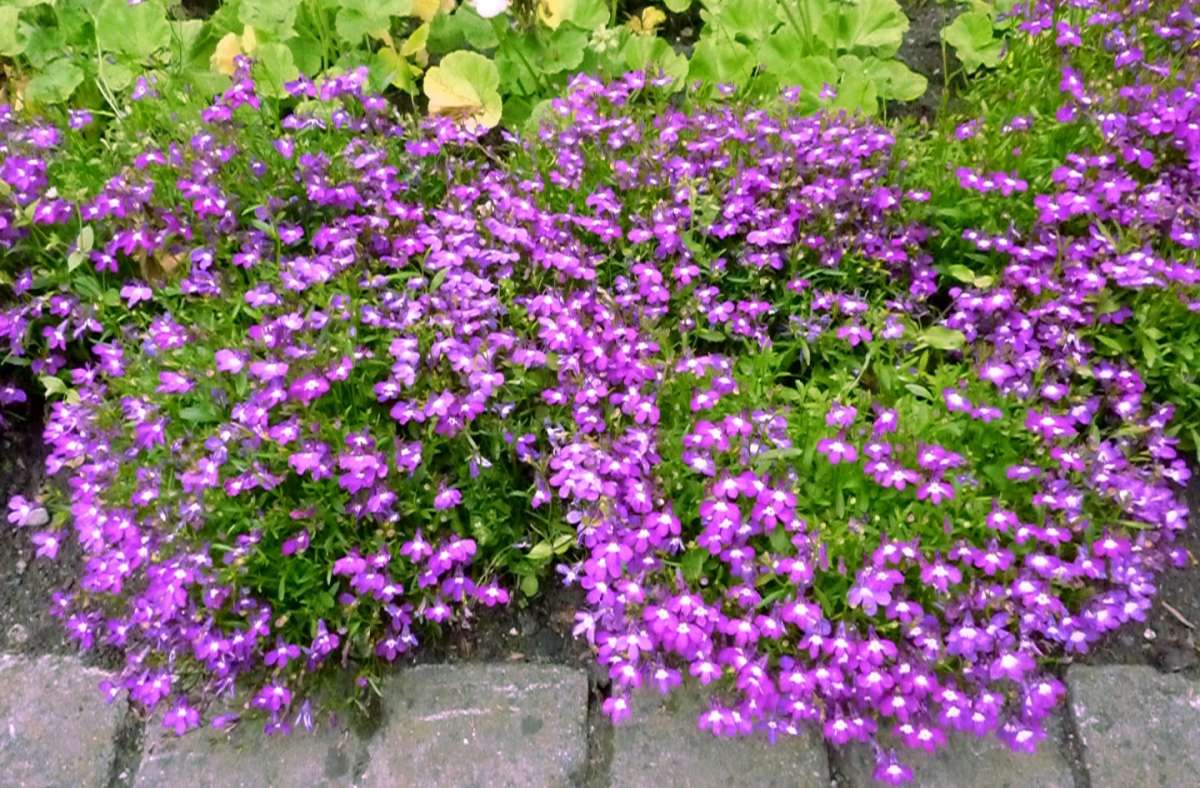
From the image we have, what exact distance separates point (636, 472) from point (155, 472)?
99 cm

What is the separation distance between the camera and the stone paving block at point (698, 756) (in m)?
2.01

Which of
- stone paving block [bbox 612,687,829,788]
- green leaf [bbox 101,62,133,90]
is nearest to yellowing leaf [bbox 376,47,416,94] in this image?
green leaf [bbox 101,62,133,90]

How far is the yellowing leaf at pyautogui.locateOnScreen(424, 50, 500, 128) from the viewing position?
2912 millimetres

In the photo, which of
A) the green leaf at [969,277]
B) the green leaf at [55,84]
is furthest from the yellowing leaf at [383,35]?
the green leaf at [969,277]

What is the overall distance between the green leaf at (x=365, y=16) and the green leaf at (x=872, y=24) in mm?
1326

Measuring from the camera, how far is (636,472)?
206cm

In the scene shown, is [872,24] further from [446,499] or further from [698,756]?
[698,756]

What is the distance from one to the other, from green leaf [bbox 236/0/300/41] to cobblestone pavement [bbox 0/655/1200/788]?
1.99m

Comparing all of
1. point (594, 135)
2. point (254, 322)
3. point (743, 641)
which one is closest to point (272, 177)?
point (254, 322)

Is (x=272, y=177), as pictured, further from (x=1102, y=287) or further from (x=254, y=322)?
(x=1102, y=287)

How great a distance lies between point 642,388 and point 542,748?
778mm

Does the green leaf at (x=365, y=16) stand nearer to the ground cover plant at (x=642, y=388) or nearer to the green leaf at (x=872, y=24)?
the ground cover plant at (x=642, y=388)

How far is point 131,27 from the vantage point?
3043mm

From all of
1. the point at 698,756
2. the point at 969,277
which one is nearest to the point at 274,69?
the point at 969,277
